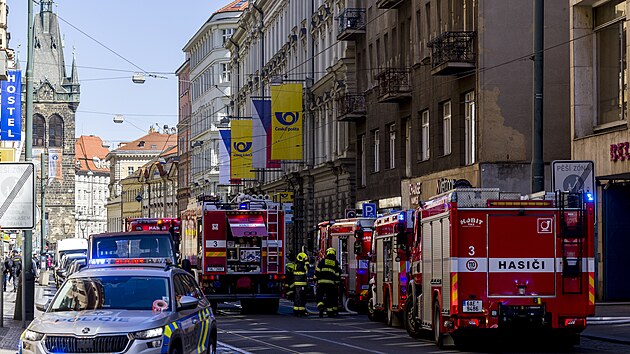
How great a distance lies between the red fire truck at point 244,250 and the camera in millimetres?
36062

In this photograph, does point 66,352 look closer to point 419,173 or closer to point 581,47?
point 581,47

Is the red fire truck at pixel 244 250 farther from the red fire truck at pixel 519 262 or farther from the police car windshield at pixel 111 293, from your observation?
the police car windshield at pixel 111 293

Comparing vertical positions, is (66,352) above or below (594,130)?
below

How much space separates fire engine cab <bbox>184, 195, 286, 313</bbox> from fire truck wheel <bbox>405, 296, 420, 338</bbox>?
10358 millimetres

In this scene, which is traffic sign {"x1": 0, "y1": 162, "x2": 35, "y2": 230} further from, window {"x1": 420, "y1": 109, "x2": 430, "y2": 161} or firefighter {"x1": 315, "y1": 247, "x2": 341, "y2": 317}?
window {"x1": 420, "y1": 109, "x2": 430, "y2": 161}

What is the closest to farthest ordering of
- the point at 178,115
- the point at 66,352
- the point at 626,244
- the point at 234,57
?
the point at 66,352 → the point at 626,244 → the point at 234,57 → the point at 178,115

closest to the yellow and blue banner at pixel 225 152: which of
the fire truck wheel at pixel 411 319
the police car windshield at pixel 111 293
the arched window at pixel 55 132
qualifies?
the fire truck wheel at pixel 411 319

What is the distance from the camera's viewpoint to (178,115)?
14375cm

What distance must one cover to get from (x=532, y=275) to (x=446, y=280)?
55.0 inches

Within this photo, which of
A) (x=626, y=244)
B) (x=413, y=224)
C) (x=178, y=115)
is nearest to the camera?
(x=413, y=224)

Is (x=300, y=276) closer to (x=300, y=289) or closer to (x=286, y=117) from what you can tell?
(x=300, y=289)

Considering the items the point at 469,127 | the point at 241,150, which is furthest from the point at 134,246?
the point at 241,150

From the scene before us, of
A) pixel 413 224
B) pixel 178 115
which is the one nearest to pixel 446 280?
pixel 413 224

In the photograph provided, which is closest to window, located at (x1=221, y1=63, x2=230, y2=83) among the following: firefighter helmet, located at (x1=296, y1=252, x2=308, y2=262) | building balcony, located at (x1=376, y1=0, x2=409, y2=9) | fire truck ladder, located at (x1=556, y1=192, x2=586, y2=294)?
building balcony, located at (x1=376, y1=0, x2=409, y2=9)
